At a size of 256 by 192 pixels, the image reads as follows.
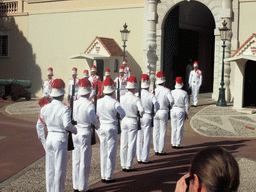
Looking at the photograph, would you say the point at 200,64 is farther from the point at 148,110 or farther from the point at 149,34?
the point at 148,110

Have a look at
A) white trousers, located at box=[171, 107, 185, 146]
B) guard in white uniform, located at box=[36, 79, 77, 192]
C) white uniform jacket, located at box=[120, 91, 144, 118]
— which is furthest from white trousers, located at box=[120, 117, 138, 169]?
white trousers, located at box=[171, 107, 185, 146]

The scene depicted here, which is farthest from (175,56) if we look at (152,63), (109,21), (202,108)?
(202,108)

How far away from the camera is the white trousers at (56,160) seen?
593 cm

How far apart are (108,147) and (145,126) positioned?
1702 millimetres

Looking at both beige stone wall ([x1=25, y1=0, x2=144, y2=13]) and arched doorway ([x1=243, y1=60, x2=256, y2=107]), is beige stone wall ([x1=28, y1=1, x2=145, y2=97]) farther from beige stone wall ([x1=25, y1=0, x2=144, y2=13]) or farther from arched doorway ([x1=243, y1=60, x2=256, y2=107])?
arched doorway ([x1=243, y1=60, x2=256, y2=107])

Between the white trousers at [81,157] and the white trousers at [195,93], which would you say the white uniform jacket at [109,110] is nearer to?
the white trousers at [81,157]

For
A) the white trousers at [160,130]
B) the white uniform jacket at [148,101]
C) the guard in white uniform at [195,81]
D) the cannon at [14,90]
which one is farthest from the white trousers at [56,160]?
the cannon at [14,90]

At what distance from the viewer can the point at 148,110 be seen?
897 centimetres

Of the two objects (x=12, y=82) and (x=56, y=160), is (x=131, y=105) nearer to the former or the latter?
(x=56, y=160)

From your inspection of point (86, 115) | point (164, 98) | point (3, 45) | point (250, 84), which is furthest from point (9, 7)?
point (86, 115)

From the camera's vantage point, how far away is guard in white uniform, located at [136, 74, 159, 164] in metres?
8.70

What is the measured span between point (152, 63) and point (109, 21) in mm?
3814

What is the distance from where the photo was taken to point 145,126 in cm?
886

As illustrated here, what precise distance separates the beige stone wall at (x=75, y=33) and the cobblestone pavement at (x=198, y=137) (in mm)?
5033
